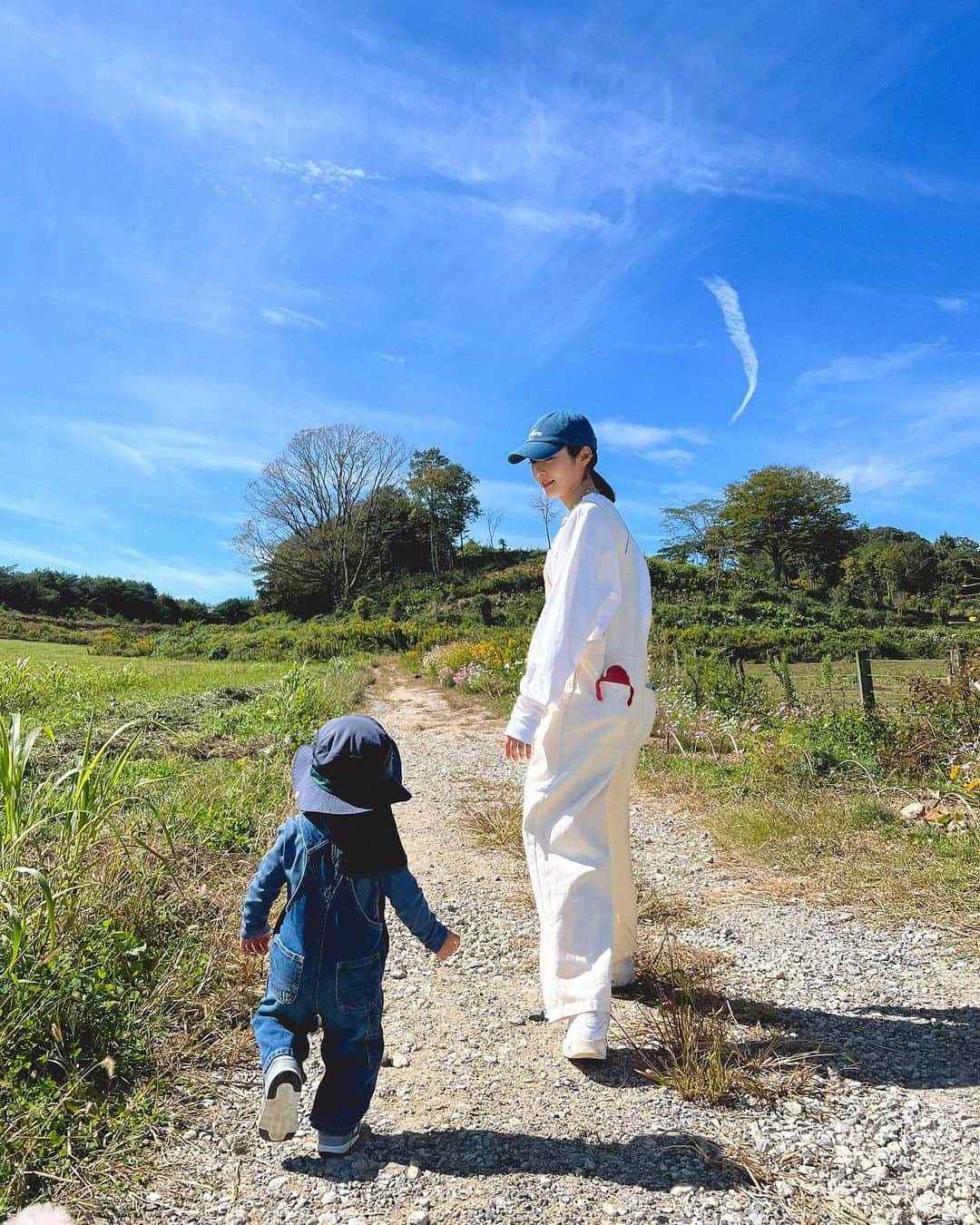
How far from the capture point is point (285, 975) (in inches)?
81.0

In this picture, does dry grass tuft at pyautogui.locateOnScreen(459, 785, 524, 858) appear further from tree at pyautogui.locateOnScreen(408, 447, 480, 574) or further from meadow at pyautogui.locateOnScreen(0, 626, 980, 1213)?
tree at pyautogui.locateOnScreen(408, 447, 480, 574)

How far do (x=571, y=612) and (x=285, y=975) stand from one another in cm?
123

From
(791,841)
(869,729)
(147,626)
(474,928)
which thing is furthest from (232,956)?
(147,626)

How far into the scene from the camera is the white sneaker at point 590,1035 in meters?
2.32

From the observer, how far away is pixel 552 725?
2.41m

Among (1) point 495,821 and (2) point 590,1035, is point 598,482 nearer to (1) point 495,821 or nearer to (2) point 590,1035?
(2) point 590,1035

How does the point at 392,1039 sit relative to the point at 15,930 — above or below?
below

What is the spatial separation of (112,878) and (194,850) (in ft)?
2.48

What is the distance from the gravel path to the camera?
73.3 inches

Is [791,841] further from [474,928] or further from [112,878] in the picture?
[112,878]

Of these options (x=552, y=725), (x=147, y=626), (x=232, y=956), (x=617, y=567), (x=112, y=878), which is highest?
(x=147, y=626)

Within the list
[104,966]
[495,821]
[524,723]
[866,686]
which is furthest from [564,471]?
[866,686]

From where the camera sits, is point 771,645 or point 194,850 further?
point 771,645

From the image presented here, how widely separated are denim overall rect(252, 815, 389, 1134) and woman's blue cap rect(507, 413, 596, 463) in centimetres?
135
